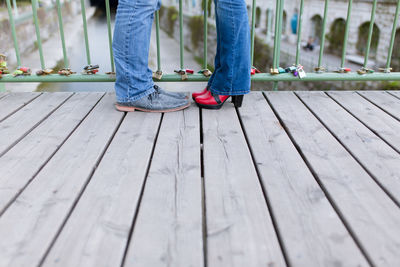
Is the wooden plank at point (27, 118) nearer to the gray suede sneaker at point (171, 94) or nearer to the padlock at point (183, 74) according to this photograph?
the gray suede sneaker at point (171, 94)

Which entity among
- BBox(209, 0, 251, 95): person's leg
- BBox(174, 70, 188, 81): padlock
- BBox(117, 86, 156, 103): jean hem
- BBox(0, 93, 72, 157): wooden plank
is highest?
BBox(209, 0, 251, 95): person's leg

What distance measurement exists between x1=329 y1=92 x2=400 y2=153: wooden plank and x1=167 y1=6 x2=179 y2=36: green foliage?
1941 centimetres

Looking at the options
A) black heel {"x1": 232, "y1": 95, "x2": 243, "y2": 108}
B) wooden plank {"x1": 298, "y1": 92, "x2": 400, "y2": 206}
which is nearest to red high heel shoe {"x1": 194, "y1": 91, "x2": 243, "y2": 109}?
black heel {"x1": 232, "y1": 95, "x2": 243, "y2": 108}

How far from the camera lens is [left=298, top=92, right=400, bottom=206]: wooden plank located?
4.25 feet

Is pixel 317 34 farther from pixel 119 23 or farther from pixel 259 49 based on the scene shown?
pixel 119 23

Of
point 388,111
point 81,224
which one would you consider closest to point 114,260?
point 81,224

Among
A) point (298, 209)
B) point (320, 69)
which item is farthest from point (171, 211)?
point (320, 69)

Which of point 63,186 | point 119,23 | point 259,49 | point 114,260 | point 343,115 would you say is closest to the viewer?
point 114,260

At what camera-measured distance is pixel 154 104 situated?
1.92 m

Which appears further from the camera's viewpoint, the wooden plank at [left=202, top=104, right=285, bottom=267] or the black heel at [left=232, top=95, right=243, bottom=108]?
the black heel at [left=232, top=95, right=243, bottom=108]

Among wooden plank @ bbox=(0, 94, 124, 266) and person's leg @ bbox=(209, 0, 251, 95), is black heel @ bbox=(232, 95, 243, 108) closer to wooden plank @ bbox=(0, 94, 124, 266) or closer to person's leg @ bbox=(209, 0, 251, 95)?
person's leg @ bbox=(209, 0, 251, 95)

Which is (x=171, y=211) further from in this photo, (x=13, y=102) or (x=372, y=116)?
(x=13, y=102)

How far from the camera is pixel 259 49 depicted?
12.2 m

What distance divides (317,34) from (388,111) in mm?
12666
